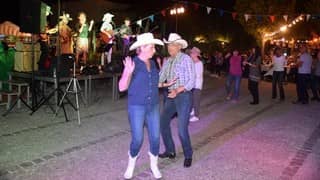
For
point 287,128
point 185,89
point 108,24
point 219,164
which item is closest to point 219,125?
point 287,128

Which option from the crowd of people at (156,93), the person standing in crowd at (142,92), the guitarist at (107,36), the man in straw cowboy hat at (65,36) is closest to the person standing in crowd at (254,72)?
the guitarist at (107,36)

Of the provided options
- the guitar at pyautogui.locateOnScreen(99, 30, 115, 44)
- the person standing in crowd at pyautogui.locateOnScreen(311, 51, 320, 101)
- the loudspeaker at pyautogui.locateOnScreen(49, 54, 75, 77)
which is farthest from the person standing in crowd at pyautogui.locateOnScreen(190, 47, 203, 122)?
the guitar at pyautogui.locateOnScreen(99, 30, 115, 44)

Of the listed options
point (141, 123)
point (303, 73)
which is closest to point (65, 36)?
point (303, 73)

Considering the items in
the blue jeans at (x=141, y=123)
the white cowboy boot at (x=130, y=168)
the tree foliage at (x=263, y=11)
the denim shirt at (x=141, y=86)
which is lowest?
the white cowboy boot at (x=130, y=168)

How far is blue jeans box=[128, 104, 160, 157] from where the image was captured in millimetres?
5293

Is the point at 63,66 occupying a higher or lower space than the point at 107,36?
lower

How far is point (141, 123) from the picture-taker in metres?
5.31

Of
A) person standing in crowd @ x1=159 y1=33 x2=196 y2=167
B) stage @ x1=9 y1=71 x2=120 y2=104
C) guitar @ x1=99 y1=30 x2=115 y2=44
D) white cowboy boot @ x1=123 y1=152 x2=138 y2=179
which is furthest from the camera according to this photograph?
guitar @ x1=99 y1=30 x2=115 y2=44

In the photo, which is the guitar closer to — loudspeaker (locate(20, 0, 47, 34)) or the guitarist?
the guitarist

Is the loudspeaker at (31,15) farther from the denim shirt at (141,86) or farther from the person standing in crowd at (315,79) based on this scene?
the person standing in crowd at (315,79)

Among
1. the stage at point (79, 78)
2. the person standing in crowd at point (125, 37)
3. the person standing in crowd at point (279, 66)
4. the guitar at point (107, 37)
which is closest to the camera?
the stage at point (79, 78)

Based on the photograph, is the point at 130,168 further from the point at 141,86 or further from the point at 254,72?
the point at 254,72

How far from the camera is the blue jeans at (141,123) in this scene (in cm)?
529

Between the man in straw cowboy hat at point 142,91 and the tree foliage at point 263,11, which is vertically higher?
the tree foliage at point 263,11
